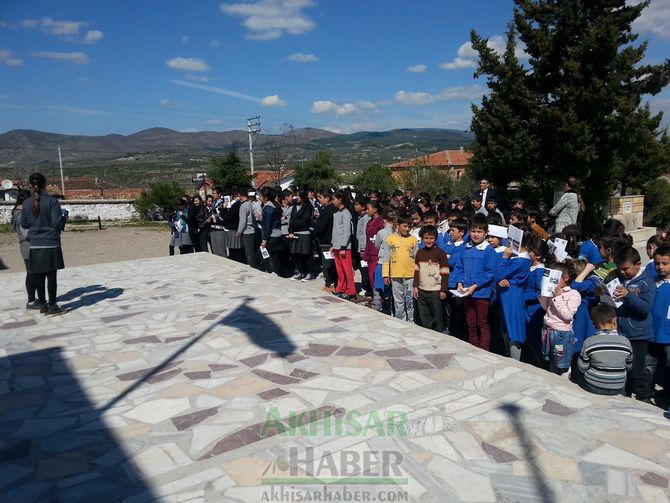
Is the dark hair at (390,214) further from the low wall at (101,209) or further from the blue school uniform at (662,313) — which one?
the low wall at (101,209)

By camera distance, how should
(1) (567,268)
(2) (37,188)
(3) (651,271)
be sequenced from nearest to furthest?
1. (3) (651,271)
2. (1) (567,268)
3. (2) (37,188)

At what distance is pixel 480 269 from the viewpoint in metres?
5.51

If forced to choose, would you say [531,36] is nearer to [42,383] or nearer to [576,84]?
[576,84]

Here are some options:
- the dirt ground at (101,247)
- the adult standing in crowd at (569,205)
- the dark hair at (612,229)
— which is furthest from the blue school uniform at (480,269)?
the dirt ground at (101,247)

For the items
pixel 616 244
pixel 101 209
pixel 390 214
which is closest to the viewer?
pixel 616 244

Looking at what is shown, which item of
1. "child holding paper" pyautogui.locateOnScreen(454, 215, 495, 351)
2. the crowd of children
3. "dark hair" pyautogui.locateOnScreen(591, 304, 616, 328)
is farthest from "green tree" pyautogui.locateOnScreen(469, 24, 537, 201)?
"dark hair" pyautogui.locateOnScreen(591, 304, 616, 328)

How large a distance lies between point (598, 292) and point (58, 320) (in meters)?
6.27

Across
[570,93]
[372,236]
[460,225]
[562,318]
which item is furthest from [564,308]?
[570,93]

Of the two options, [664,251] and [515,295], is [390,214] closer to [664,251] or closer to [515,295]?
[515,295]

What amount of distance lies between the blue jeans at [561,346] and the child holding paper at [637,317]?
0.45m

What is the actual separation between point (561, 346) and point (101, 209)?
135ft

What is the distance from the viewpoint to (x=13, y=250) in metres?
20.0

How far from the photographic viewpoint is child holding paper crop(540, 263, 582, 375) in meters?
4.63

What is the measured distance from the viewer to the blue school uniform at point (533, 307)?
206 inches
